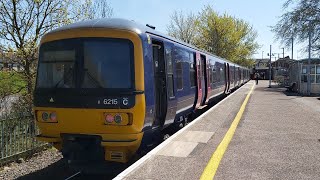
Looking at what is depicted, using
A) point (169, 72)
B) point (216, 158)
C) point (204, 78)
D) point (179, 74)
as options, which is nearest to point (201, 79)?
point (204, 78)

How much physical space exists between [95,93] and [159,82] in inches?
71.4

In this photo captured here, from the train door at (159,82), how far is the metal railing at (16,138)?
3767 mm

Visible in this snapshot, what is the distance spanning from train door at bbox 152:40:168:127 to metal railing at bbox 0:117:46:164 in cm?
377

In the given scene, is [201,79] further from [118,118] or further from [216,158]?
[118,118]

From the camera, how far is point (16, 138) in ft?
31.9

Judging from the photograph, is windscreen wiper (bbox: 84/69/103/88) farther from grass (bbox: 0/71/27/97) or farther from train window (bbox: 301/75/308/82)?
train window (bbox: 301/75/308/82)

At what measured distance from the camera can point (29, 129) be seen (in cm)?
1028

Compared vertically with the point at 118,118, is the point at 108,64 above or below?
above

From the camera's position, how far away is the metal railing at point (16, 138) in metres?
9.23

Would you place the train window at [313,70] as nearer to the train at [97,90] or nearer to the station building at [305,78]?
the station building at [305,78]

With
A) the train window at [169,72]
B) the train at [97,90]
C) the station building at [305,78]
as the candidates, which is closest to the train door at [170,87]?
the train window at [169,72]

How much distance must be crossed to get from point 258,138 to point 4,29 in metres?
8.95

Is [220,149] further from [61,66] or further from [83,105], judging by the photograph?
[61,66]

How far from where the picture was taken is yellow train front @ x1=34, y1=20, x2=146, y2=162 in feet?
22.5
